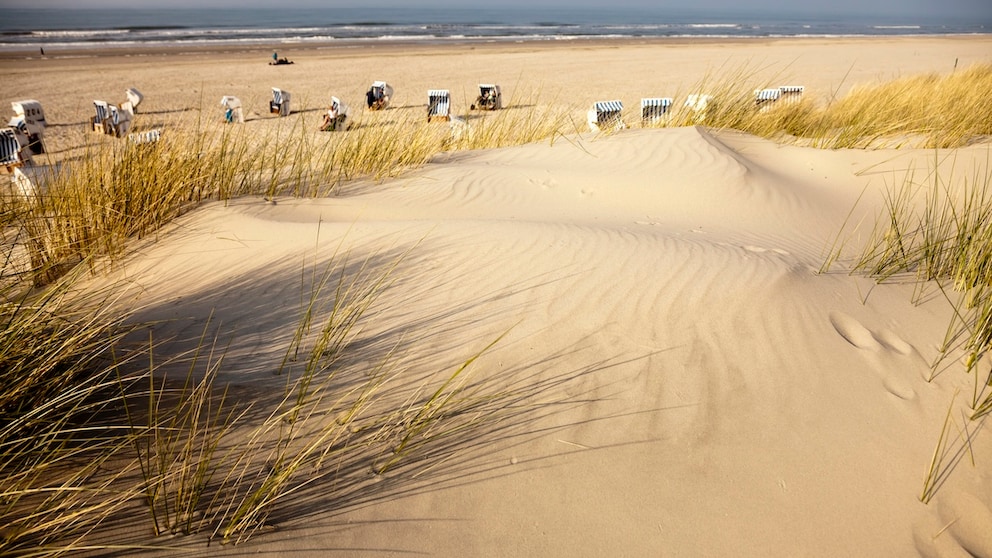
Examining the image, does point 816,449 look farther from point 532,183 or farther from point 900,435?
point 532,183

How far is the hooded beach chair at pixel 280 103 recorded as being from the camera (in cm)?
1128

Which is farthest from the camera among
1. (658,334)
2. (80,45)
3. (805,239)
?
(80,45)

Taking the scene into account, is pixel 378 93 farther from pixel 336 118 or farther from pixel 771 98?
pixel 771 98

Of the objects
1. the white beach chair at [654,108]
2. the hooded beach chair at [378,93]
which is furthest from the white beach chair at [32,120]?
the white beach chair at [654,108]

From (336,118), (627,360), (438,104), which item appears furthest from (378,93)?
(627,360)

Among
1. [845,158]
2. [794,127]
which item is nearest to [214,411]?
[845,158]

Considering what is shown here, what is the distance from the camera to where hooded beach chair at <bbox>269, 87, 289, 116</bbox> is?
11.3 m

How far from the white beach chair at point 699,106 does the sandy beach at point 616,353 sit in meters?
2.39

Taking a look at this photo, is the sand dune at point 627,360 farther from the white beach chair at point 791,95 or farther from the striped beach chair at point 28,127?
the striped beach chair at point 28,127

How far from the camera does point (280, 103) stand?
452 inches

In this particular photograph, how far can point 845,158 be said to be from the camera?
6102mm

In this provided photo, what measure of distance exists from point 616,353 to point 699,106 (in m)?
6.35

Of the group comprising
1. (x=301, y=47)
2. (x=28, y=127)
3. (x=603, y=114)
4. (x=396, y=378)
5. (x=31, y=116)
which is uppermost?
(x=603, y=114)

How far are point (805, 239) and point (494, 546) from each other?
3.48 metres
